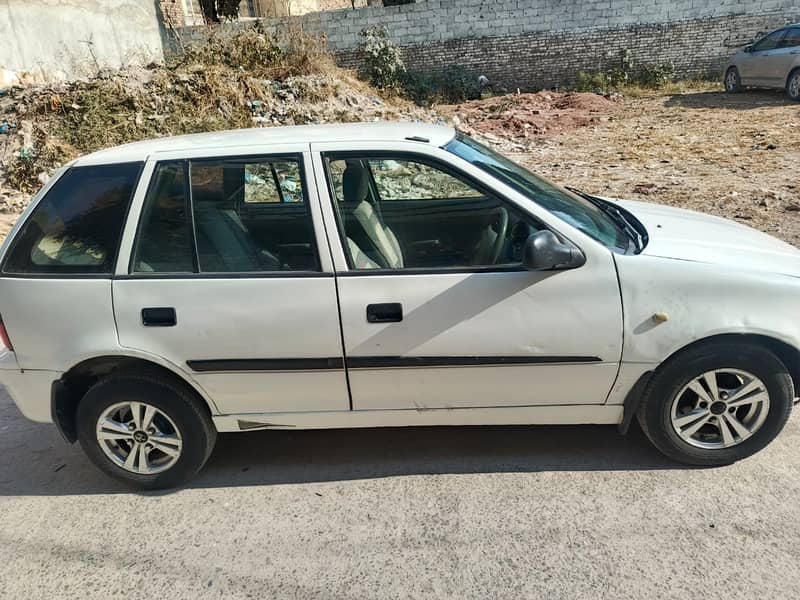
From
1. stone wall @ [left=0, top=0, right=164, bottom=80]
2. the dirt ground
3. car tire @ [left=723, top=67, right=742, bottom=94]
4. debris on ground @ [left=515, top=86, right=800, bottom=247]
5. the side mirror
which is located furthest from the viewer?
car tire @ [left=723, top=67, right=742, bottom=94]

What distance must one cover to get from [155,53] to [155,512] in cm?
1858

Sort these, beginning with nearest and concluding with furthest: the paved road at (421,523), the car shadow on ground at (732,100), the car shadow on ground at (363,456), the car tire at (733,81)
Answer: the paved road at (421,523) < the car shadow on ground at (363,456) < the car shadow on ground at (732,100) < the car tire at (733,81)

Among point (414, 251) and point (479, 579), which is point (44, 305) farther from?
point (479, 579)

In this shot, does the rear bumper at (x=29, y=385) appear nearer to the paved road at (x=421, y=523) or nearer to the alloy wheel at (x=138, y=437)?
the alloy wheel at (x=138, y=437)

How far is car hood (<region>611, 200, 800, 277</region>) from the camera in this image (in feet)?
9.90

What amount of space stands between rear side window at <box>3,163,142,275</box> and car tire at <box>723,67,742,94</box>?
55.1 ft

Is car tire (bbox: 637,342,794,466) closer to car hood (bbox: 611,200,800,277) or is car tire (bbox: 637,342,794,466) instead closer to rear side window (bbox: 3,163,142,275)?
car hood (bbox: 611,200,800,277)

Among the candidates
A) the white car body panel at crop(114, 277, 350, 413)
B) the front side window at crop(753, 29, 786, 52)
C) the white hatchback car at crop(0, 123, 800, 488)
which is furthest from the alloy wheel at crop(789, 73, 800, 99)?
the white car body panel at crop(114, 277, 350, 413)

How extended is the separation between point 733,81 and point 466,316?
16522 millimetres

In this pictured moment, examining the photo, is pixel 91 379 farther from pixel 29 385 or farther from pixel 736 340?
pixel 736 340

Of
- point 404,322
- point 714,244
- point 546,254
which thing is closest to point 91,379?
point 404,322

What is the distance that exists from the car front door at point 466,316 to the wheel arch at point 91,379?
846 millimetres

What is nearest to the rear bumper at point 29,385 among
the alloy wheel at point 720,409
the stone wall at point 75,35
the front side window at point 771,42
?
the alloy wheel at point 720,409

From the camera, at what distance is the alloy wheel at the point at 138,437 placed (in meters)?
3.26
